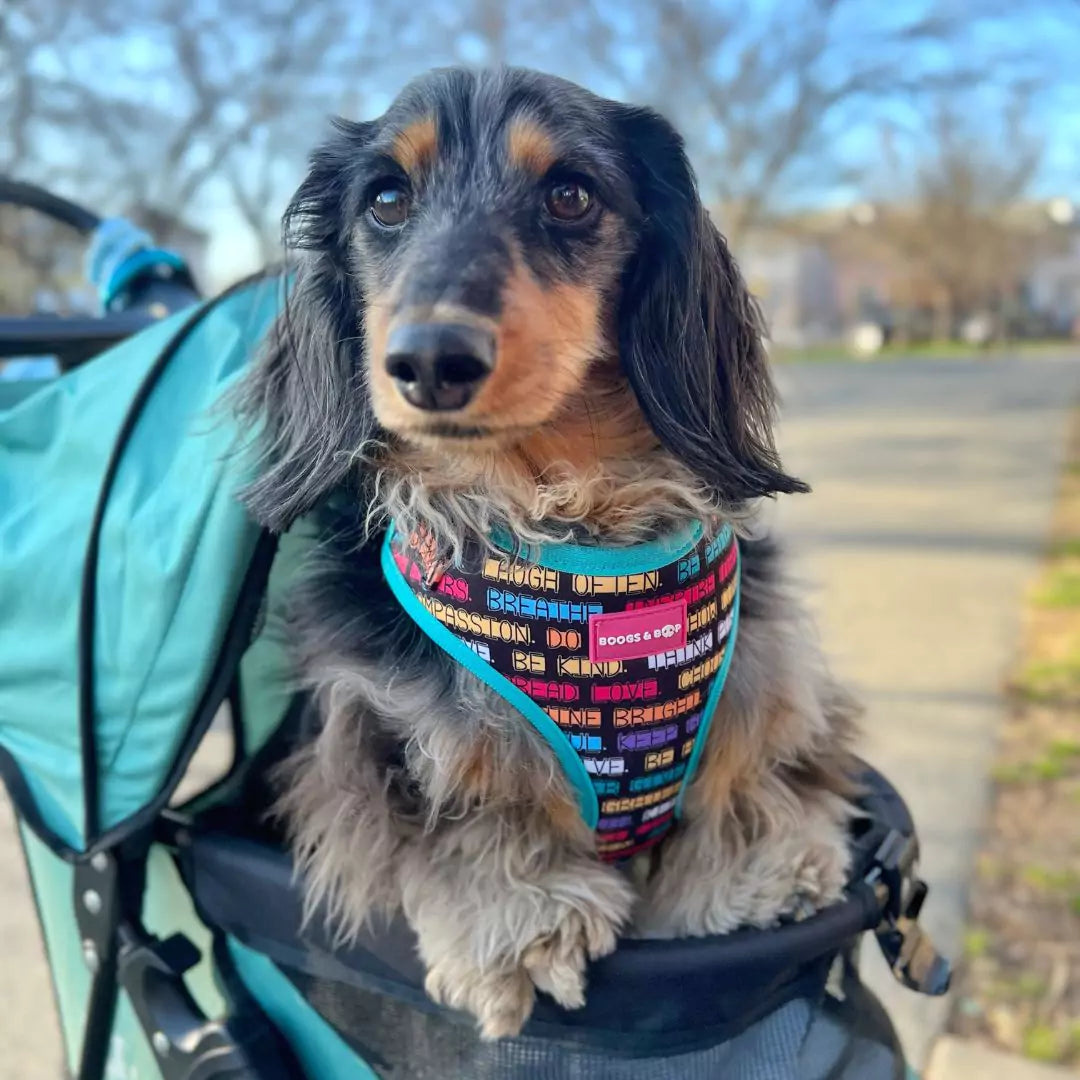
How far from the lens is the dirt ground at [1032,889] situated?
7.00 feet

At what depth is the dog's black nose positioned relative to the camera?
3.50 ft

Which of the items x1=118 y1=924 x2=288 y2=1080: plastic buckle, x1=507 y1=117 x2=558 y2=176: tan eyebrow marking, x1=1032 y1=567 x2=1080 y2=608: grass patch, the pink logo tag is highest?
x1=507 y1=117 x2=558 y2=176: tan eyebrow marking

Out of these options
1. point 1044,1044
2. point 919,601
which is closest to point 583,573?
point 1044,1044

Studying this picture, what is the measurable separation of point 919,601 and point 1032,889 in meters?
2.58

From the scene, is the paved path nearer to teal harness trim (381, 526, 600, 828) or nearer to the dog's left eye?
teal harness trim (381, 526, 600, 828)

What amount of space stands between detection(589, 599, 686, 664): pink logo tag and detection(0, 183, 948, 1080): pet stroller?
31 centimetres

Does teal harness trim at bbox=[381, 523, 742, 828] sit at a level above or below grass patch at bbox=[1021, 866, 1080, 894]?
above

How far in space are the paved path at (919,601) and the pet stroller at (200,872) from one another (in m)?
0.98

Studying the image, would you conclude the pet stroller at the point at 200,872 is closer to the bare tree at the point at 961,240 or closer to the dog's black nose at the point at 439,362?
the dog's black nose at the point at 439,362

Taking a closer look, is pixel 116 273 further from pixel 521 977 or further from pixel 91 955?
pixel 521 977

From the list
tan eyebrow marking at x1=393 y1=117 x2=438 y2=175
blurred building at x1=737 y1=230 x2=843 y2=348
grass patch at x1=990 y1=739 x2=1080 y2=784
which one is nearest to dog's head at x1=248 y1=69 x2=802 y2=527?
tan eyebrow marking at x1=393 y1=117 x2=438 y2=175

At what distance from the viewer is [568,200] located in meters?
1.34

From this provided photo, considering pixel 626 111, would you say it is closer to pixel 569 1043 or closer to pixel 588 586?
pixel 588 586

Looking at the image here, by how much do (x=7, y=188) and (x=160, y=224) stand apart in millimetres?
4951
